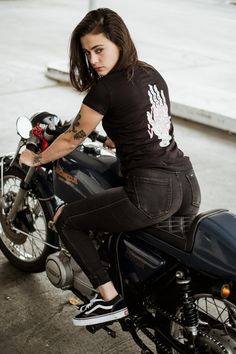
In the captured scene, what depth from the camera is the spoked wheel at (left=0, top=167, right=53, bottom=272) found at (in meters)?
3.98

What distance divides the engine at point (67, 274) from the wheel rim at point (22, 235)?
51 centimetres

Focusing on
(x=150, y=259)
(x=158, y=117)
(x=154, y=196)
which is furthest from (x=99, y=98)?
(x=150, y=259)

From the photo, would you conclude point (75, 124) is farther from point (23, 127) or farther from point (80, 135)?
point (23, 127)

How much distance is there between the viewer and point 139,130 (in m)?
3.01

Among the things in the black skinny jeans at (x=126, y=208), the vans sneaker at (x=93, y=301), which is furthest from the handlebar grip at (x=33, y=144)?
the vans sneaker at (x=93, y=301)

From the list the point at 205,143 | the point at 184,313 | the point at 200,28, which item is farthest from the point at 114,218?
the point at 200,28

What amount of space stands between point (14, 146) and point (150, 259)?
11.8ft

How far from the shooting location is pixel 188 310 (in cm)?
287

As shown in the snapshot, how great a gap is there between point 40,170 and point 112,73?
102 centimetres

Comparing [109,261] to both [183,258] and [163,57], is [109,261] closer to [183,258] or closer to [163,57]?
[183,258]

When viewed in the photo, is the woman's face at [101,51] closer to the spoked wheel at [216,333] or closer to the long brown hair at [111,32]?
the long brown hair at [111,32]

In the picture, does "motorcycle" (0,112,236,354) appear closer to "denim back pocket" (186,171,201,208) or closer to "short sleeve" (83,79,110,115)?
"denim back pocket" (186,171,201,208)

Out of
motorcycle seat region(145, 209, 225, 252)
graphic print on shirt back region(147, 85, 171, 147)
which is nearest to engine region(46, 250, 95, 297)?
motorcycle seat region(145, 209, 225, 252)

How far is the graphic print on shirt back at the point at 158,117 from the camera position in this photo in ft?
9.94
